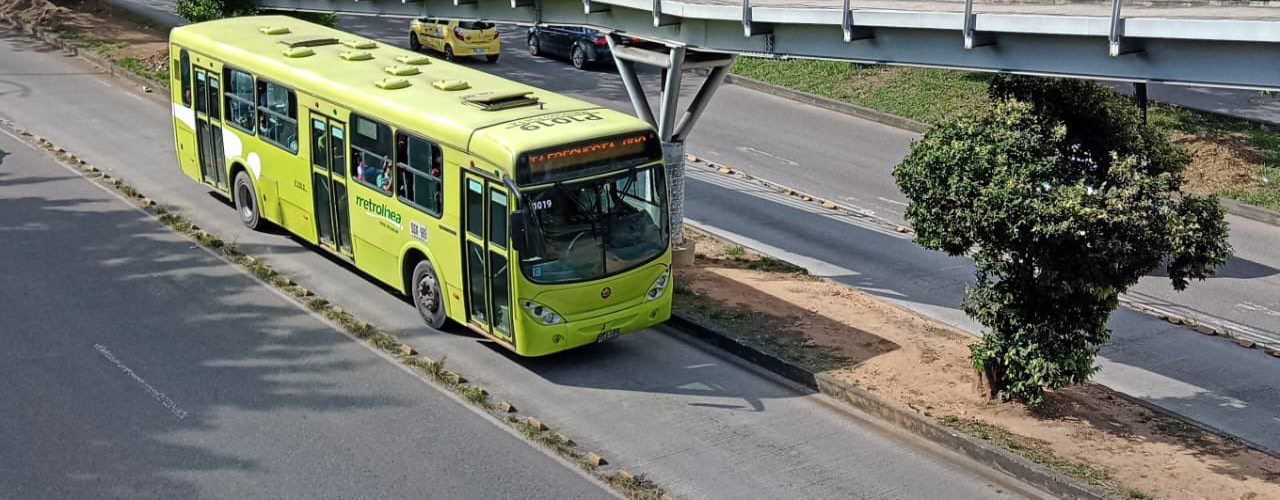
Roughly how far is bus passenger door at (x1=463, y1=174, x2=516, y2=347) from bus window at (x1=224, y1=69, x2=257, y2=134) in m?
5.78

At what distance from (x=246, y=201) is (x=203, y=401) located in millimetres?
6594

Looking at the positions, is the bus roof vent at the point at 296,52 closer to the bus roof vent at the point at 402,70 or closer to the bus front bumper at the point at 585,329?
the bus roof vent at the point at 402,70

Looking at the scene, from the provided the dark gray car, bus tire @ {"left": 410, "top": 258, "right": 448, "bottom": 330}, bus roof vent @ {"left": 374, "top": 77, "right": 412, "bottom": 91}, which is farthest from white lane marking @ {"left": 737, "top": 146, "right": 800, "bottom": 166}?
bus tire @ {"left": 410, "top": 258, "right": 448, "bottom": 330}

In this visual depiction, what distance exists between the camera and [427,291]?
1587cm

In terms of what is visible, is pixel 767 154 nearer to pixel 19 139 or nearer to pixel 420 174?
pixel 420 174

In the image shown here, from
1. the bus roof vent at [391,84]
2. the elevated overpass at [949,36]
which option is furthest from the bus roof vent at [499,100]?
the elevated overpass at [949,36]

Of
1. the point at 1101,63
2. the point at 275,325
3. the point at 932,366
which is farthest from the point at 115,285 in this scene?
the point at 1101,63

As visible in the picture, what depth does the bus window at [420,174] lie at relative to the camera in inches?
593

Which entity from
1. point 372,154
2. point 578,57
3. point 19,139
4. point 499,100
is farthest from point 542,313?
point 578,57

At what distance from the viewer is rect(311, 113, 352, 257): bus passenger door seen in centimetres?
1681

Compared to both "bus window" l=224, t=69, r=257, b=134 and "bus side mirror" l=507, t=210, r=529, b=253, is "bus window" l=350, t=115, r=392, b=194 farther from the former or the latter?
"bus window" l=224, t=69, r=257, b=134

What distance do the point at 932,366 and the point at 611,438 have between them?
4.13m

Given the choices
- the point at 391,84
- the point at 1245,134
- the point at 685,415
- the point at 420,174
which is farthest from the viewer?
the point at 1245,134

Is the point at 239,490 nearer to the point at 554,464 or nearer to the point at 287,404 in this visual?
the point at 287,404
